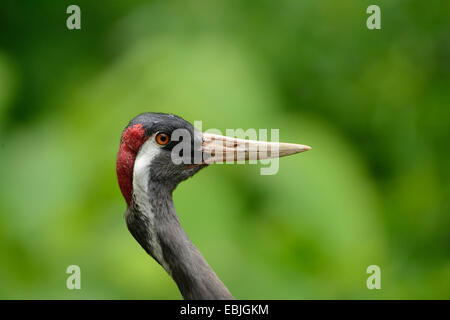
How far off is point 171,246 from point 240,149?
32 cm

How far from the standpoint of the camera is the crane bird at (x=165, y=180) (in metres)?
1.54

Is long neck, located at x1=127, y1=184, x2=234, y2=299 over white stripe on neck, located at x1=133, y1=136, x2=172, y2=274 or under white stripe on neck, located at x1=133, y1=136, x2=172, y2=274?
under

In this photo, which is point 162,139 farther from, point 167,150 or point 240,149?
point 240,149

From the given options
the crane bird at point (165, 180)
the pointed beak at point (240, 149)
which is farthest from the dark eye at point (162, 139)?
the pointed beak at point (240, 149)

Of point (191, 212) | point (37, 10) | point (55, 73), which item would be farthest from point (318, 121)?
point (37, 10)

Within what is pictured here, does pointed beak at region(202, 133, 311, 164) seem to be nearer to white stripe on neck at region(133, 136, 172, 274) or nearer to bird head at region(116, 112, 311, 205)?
bird head at region(116, 112, 311, 205)

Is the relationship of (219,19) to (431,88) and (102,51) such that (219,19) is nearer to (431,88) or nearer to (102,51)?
(102,51)

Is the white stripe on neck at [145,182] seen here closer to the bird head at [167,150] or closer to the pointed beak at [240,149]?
the bird head at [167,150]

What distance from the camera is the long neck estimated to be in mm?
1530

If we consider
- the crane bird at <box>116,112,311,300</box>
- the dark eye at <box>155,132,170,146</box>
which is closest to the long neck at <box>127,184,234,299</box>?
the crane bird at <box>116,112,311,300</box>

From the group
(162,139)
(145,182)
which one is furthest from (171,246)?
(162,139)

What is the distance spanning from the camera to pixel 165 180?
162 cm

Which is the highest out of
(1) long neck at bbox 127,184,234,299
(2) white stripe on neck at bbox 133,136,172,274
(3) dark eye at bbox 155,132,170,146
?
(3) dark eye at bbox 155,132,170,146

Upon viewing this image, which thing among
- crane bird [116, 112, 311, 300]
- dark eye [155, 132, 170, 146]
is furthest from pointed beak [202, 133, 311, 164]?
dark eye [155, 132, 170, 146]
